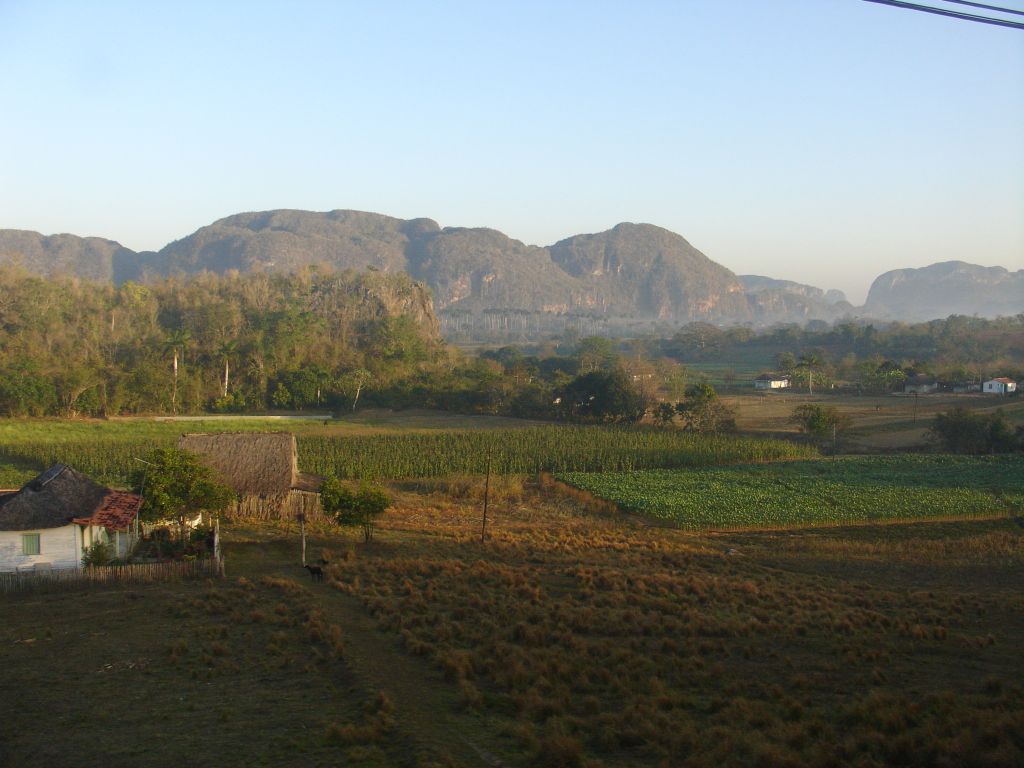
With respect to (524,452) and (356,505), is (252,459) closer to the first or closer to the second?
(356,505)

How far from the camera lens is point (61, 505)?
21.8 m

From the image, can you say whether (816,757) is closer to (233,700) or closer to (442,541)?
(233,700)

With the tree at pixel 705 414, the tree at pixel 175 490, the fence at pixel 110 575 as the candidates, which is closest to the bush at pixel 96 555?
the fence at pixel 110 575

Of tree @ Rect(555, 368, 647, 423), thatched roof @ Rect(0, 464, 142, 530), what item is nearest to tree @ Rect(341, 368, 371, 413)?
tree @ Rect(555, 368, 647, 423)

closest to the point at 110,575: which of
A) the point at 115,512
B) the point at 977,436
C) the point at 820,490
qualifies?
the point at 115,512

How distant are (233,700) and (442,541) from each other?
15.9 metres

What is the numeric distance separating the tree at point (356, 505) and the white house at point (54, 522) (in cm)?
634

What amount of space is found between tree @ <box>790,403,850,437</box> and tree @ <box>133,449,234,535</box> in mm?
42095

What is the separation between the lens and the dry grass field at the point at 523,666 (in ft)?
32.3

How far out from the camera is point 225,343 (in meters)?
75.9

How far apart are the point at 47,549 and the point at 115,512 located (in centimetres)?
208

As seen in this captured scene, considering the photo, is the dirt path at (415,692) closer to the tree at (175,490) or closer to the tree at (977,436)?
the tree at (175,490)

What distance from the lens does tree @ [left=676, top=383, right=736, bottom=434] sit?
2359 inches

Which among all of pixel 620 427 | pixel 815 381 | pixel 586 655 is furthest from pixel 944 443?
pixel 586 655
